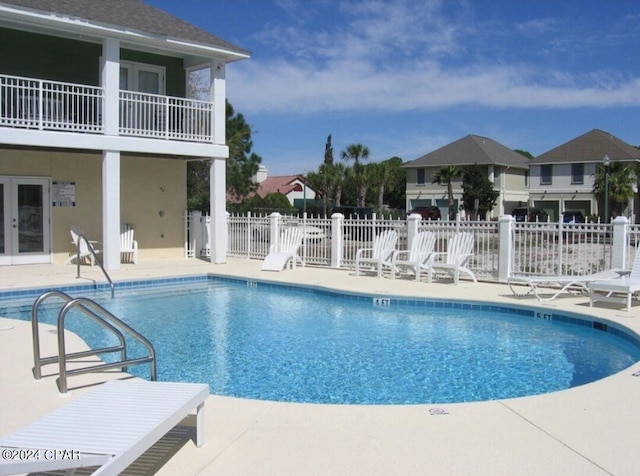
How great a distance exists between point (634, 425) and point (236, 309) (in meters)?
7.93

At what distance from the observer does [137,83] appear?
17844 mm

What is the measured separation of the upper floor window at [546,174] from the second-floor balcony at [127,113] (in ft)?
121

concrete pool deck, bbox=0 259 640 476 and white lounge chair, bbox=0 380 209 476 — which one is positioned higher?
white lounge chair, bbox=0 380 209 476

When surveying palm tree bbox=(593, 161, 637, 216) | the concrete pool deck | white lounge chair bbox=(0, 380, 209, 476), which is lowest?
the concrete pool deck

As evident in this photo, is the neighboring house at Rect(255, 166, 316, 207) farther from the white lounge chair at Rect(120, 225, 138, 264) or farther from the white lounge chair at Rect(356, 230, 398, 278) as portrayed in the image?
the white lounge chair at Rect(356, 230, 398, 278)

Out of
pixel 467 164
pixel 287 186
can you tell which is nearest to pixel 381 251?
pixel 467 164

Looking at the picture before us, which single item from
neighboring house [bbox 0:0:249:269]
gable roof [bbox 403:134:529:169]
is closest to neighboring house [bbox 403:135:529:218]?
gable roof [bbox 403:134:529:169]

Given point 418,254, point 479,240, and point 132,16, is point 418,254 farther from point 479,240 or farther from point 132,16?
point 132,16

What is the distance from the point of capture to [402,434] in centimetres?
445

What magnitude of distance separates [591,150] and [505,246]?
38.6 m

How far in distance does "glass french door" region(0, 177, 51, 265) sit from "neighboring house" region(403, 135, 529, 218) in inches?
1359

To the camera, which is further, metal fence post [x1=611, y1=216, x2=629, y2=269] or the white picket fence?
the white picket fence

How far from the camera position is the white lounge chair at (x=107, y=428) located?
3.09 meters

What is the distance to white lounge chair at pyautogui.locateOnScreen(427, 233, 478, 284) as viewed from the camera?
42.7ft
